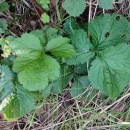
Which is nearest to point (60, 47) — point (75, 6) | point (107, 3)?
point (75, 6)

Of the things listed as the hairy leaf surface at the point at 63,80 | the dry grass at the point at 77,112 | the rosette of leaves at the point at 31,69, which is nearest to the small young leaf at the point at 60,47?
the rosette of leaves at the point at 31,69

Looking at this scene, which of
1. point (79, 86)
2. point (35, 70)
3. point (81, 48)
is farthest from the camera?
point (79, 86)

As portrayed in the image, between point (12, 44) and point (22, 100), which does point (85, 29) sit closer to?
point (12, 44)

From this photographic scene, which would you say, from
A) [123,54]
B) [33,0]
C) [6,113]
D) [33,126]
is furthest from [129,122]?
[33,0]

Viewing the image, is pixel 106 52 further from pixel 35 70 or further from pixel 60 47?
pixel 35 70

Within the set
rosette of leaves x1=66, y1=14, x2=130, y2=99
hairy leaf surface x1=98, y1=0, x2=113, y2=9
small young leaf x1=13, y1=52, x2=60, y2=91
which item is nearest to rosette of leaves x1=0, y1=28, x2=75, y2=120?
small young leaf x1=13, y1=52, x2=60, y2=91

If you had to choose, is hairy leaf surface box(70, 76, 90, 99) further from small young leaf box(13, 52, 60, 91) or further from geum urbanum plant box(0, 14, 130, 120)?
small young leaf box(13, 52, 60, 91)
